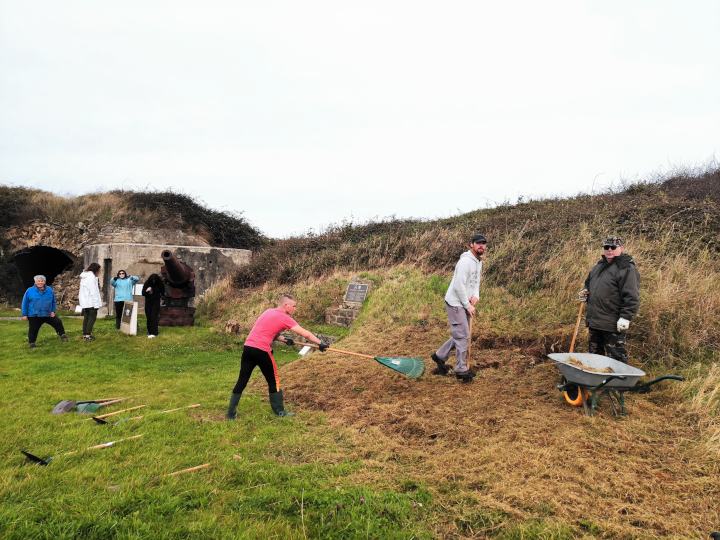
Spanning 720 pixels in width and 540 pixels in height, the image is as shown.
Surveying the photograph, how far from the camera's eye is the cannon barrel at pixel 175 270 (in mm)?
12688

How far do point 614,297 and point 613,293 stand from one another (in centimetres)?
5

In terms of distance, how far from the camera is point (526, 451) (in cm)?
454

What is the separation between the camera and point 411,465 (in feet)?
14.6

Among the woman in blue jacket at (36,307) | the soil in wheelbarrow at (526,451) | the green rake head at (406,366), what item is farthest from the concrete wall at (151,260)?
the green rake head at (406,366)

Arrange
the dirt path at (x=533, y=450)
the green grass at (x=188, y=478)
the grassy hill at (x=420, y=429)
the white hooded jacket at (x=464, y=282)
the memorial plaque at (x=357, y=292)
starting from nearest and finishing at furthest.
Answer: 1. the green grass at (x=188, y=478)
2. the grassy hill at (x=420, y=429)
3. the dirt path at (x=533, y=450)
4. the white hooded jacket at (x=464, y=282)
5. the memorial plaque at (x=357, y=292)

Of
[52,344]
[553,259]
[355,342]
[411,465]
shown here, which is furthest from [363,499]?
[52,344]

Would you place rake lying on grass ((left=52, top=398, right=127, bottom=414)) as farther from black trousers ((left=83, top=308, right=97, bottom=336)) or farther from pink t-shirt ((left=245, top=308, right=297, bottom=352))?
black trousers ((left=83, top=308, right=97, bottom=336))

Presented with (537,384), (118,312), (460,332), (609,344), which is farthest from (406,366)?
(118,312)

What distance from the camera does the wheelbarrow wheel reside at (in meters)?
5.40

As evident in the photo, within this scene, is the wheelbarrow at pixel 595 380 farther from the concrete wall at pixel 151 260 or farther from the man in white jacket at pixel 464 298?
the concrete wall at pixel 151 260

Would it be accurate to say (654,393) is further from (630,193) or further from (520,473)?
(630,193)

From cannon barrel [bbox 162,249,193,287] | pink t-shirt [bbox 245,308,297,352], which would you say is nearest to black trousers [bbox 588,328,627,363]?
pink t-shirt [bbox 245,308,297,352]

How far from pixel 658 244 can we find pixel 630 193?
6371 millimetres

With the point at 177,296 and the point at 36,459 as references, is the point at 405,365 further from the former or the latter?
the point at 177,296
